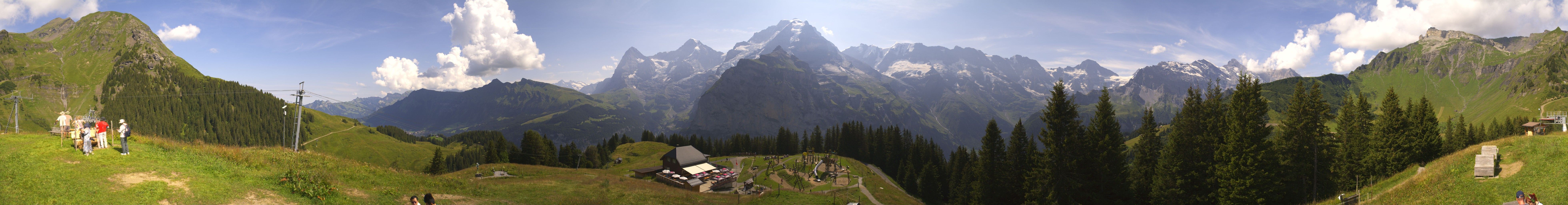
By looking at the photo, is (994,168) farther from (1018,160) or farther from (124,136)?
(124,136)

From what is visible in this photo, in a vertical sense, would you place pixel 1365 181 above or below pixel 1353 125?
below

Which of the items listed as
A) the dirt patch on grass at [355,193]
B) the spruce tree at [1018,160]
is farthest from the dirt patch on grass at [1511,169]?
the dirt patch on grass at [355,193]

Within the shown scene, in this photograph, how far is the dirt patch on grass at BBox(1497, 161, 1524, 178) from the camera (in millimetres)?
28391

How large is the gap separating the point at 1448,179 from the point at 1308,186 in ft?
51.7

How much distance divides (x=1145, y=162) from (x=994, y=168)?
1354 centimetres

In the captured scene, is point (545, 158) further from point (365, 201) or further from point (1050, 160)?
point (1050, 160)

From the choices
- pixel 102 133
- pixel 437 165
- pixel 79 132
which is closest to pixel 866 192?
pixel 102 133

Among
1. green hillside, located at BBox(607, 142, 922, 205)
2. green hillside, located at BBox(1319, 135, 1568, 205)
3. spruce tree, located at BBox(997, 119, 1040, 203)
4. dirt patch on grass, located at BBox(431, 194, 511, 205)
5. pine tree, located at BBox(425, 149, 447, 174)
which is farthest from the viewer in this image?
pine tree, located at BBox(425, 149, 447, 174)

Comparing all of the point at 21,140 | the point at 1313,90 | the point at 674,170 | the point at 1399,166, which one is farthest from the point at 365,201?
the point at 1399,166

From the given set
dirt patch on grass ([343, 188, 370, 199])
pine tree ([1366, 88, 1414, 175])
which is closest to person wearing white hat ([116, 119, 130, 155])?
dirt patch on grass ([343, 188, 370, 199])

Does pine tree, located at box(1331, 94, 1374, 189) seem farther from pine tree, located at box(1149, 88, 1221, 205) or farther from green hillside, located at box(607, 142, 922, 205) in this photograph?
green hillside, located at box(607, 142, 922, 205)

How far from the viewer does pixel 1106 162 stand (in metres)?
34.8

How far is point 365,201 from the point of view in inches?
936

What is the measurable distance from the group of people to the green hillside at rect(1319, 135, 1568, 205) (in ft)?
202
